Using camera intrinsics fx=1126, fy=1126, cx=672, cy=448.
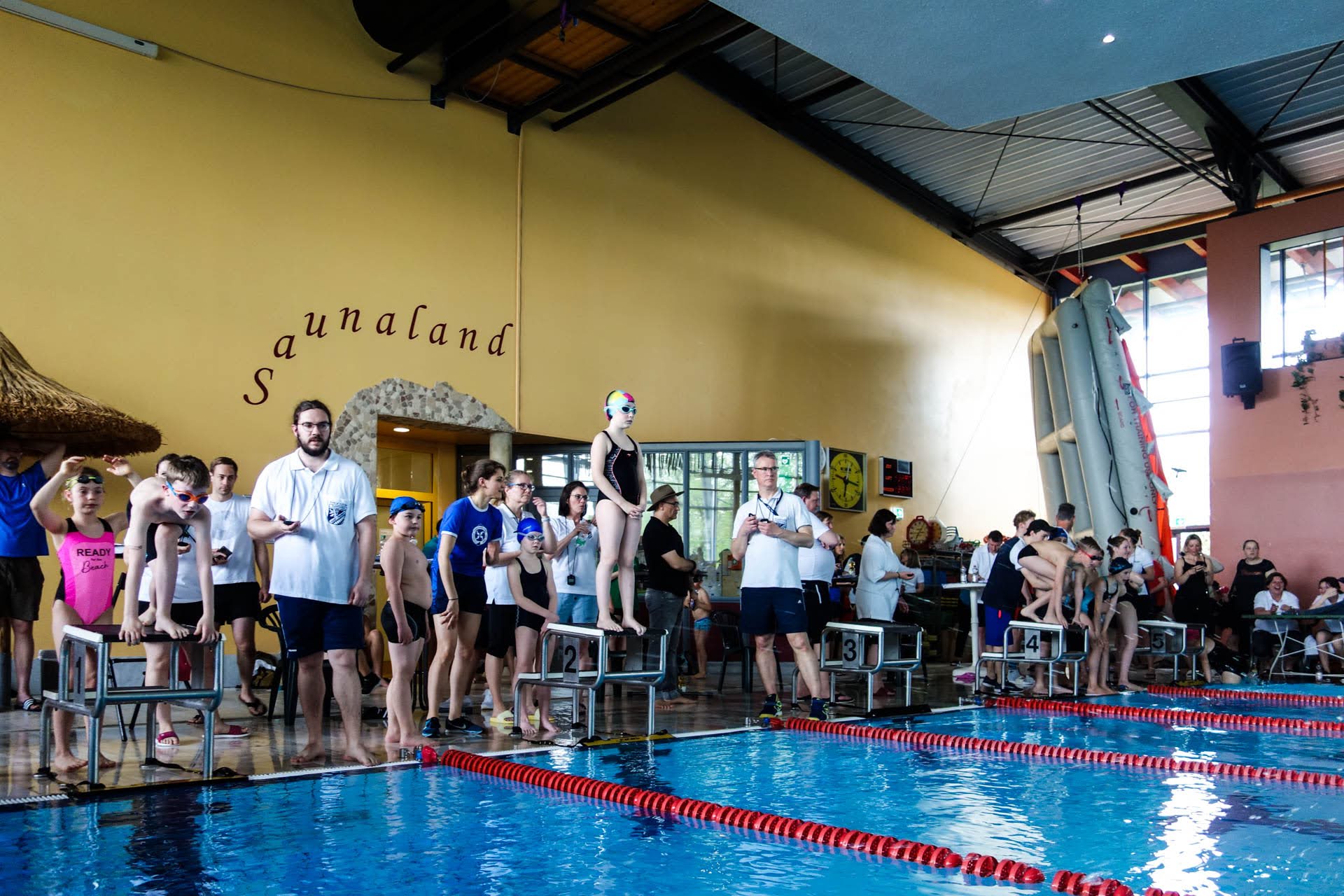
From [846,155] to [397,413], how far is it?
8863 mm

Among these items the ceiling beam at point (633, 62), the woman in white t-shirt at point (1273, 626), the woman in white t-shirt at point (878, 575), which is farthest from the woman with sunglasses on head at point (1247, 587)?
the ceiling beam at point (633, 62)

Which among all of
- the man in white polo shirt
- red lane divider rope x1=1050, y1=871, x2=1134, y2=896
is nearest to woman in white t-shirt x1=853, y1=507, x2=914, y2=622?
the man in white polo shirt

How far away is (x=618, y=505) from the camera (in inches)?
243

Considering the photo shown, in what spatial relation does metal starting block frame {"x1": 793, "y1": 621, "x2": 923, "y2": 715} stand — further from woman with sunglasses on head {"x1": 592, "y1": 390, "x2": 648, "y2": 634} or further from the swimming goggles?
the swimming goggles

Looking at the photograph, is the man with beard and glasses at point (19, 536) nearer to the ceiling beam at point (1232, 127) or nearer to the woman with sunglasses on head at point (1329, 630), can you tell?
the woman with sunglasses on head at point (1329, 630)

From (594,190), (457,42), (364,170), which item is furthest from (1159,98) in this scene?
(364,170)

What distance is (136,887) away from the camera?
3021 millimetres

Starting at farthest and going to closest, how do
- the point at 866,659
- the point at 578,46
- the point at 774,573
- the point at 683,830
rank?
the point at 578,46, the point at 866,659, the point at 774,573, the point at 683,830

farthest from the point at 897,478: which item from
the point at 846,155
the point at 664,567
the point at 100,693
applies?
the point at 100,693

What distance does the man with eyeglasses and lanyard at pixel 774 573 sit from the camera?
7.21 m

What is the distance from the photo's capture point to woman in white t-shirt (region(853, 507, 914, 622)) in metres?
8.76

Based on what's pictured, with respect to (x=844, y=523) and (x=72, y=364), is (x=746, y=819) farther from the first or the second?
(x=844, y=523)

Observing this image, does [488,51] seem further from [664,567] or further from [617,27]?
[664,567]

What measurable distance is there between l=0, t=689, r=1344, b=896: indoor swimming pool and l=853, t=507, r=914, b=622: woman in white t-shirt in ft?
9.37
